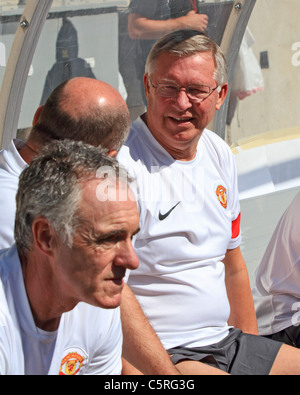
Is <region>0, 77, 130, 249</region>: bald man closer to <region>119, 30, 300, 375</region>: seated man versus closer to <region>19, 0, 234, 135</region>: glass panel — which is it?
<region>119, 30, 300, 375</region>: seated man

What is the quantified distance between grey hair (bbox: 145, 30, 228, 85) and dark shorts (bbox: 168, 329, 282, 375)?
121cm

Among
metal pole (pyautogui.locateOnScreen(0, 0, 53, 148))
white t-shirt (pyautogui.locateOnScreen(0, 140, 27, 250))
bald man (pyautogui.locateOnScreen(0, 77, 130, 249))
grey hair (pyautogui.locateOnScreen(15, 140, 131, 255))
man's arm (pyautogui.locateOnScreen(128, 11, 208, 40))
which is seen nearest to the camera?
grey hair (pyautogui.locateOnScreen(15, 140, 131, 255))

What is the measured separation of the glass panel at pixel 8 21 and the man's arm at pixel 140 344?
242cm

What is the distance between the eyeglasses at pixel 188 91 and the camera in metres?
2.90

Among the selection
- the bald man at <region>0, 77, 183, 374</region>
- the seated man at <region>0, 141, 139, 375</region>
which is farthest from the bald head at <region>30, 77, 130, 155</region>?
the seated man at <region>0, 141, 139, 375</region>

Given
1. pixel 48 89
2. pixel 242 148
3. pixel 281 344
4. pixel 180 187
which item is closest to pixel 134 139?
pixel 180 187

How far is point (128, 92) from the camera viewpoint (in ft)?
16.3

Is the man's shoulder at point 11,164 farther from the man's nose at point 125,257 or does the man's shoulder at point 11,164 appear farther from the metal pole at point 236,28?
the metal pole at point 236,28

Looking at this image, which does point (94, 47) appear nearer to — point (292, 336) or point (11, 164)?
point (11, 164)

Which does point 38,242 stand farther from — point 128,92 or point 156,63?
point 128,92

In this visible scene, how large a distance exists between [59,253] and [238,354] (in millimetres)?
1339

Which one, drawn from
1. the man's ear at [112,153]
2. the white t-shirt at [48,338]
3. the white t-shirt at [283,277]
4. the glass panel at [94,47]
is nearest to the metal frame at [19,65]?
the glass panel at [94,47]

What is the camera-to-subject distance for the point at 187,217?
2793 mm

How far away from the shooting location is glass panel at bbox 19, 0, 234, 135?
446cm
